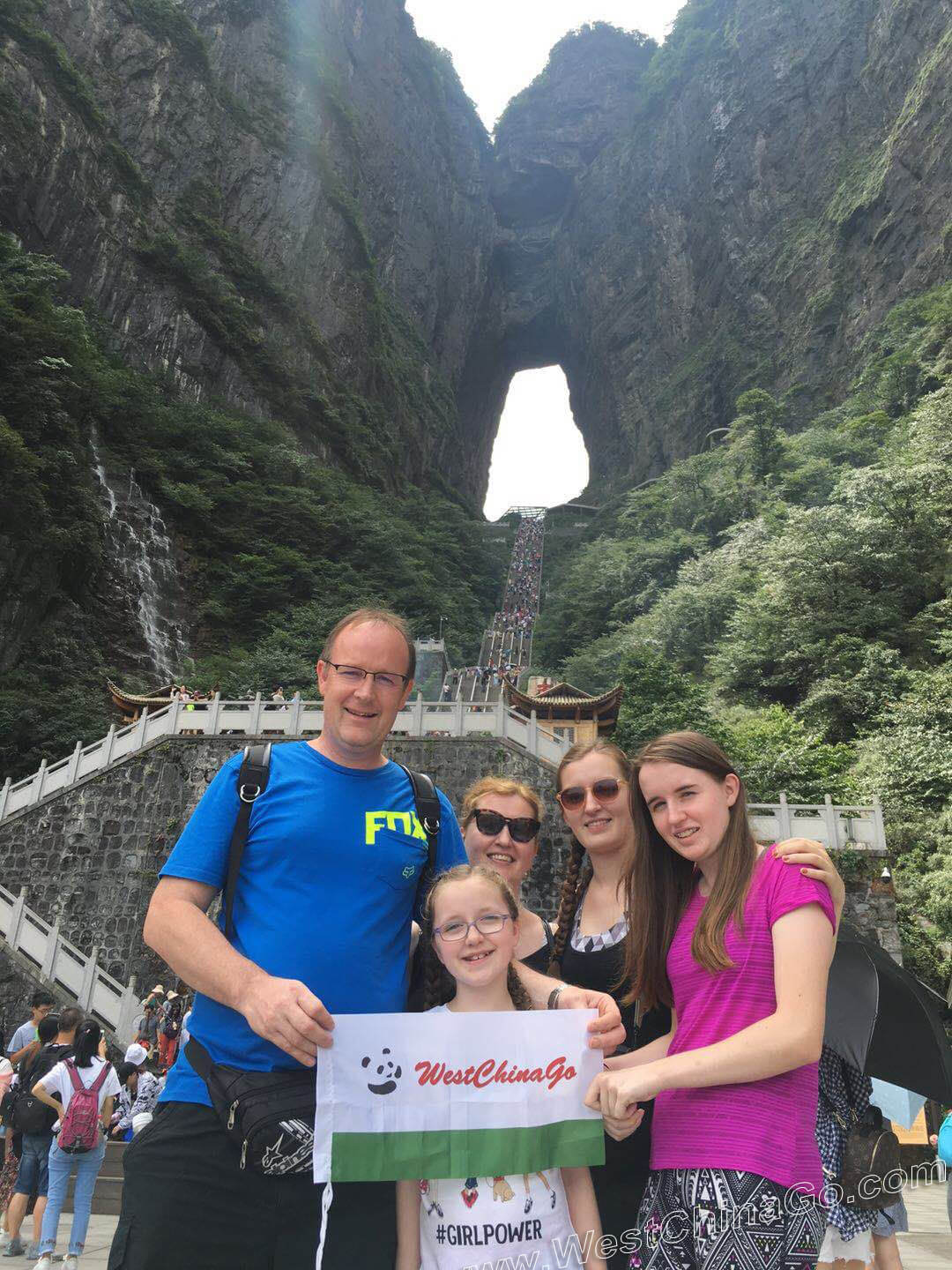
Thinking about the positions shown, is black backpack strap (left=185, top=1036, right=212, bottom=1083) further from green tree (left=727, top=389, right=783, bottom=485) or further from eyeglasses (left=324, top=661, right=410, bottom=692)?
green tree (left=727, top=389, right=783, bottom=485)

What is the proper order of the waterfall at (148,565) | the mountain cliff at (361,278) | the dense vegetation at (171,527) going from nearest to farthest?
the dense vegetation at (171,527) → the waterfall at (148,565) → the mountain cliff at (361,278)

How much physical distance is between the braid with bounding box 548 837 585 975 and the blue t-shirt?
2.34ft

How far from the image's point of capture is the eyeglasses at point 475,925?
201cm

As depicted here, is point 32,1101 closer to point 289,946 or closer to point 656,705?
point 289,946

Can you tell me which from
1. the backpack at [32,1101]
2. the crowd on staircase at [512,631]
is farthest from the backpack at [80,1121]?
the crowd on staircase at [512,631]

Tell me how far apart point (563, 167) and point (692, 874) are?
243 ft

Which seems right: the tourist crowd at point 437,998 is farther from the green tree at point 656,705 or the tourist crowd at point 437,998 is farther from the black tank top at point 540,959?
the green tree at point 656,705

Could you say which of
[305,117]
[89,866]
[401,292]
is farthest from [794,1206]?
[401,292]

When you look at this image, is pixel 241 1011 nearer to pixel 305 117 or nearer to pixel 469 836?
pixel 469 836

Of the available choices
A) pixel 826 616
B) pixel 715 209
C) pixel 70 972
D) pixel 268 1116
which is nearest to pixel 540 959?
pixel 268 1116

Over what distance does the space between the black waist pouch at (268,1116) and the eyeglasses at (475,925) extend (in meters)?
0.44

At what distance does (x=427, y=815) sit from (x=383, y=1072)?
652 millimetres

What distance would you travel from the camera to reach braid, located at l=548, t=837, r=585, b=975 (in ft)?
8.74
